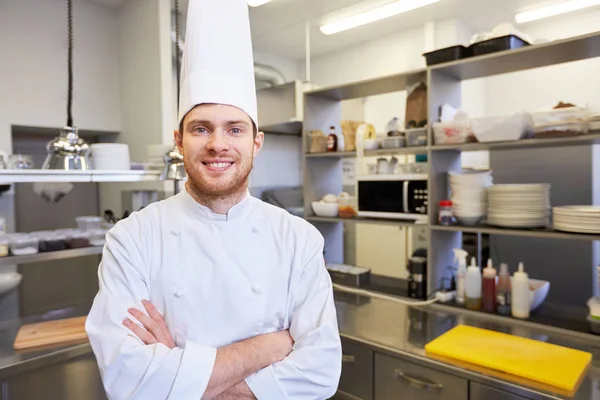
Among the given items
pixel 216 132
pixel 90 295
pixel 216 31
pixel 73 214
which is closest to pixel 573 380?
pixel 216 132

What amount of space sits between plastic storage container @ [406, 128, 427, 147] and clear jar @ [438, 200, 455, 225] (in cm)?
32

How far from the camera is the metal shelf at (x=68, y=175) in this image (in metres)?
1.88

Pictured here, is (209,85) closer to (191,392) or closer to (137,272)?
(137,272)

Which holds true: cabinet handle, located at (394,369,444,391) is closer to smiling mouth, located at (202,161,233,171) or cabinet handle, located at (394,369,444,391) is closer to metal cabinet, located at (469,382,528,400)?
metal cabinet, located at (469,382,528,400)

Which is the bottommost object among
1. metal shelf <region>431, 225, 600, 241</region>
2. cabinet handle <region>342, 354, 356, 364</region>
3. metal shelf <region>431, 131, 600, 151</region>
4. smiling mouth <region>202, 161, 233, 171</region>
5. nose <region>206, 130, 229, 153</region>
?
cabinet handle <region>342, 354, 356, 364</region>

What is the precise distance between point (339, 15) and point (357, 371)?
3.06 m

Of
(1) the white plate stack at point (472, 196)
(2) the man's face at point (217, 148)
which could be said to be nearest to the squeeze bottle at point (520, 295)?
(1) the white plate stack at point (472, 196)

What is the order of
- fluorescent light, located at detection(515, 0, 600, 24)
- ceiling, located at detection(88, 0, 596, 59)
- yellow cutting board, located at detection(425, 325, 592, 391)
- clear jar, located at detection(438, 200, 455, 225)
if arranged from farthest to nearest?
ceiling, located at detection(88, 0, 596, 59) → fluorescent light, located at detection(515, 0, 600, 24) → clear jar, located at detection(438, 200, 455, 225) → yellow cutting board, located at detection(425, 325, 592, 391)

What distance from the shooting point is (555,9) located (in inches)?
139

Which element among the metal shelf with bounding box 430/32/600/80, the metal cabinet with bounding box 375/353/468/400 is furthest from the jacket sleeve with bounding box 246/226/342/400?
the metal shelf with bounding box 430/32/600/80

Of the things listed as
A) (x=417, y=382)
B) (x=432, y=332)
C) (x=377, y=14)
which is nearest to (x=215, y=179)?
(x=417, y=382)

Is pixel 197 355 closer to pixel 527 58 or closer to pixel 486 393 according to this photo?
pixel 486 393

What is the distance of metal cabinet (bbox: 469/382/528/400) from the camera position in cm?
146

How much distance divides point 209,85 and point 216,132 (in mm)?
144
